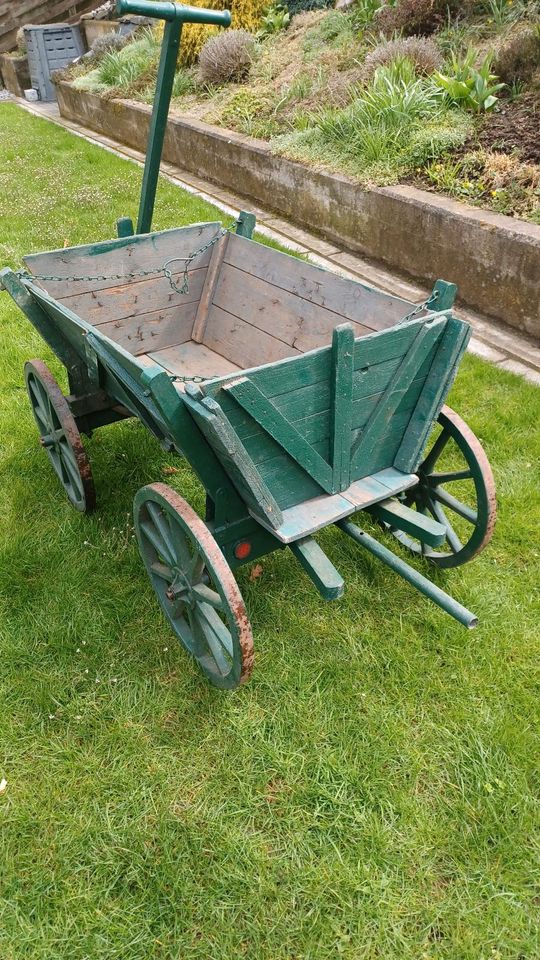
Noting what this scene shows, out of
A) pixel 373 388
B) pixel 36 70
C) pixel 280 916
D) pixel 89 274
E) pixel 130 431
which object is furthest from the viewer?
pixel 36 70

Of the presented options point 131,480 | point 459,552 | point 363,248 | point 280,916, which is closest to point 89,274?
point 131,480

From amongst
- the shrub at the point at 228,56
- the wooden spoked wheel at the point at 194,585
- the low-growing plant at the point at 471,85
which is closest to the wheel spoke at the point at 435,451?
the wooden spoked wheel at the point at 194,585

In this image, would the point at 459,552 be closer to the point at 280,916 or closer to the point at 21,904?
the point at 280,916

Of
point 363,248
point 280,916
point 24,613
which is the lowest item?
point 280,916

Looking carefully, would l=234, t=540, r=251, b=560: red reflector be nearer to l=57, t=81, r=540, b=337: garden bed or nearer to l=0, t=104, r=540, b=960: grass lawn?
l=0, t=104, r=540, b=960: grass lawn

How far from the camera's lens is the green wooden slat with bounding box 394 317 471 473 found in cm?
214

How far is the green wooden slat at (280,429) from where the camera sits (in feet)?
6.05

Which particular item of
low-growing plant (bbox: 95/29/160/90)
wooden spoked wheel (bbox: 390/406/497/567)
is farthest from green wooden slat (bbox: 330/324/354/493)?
low-growing plant (bbox: 95/29/160/90)

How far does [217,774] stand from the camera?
84.8 inches

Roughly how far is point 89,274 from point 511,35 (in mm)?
4927

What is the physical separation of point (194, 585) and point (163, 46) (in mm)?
2252

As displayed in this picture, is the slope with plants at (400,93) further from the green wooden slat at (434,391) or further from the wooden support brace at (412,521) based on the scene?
the wooden support brace at (412,521)

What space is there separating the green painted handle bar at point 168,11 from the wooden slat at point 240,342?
48.9 inches

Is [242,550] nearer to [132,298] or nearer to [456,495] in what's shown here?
[456,495]
